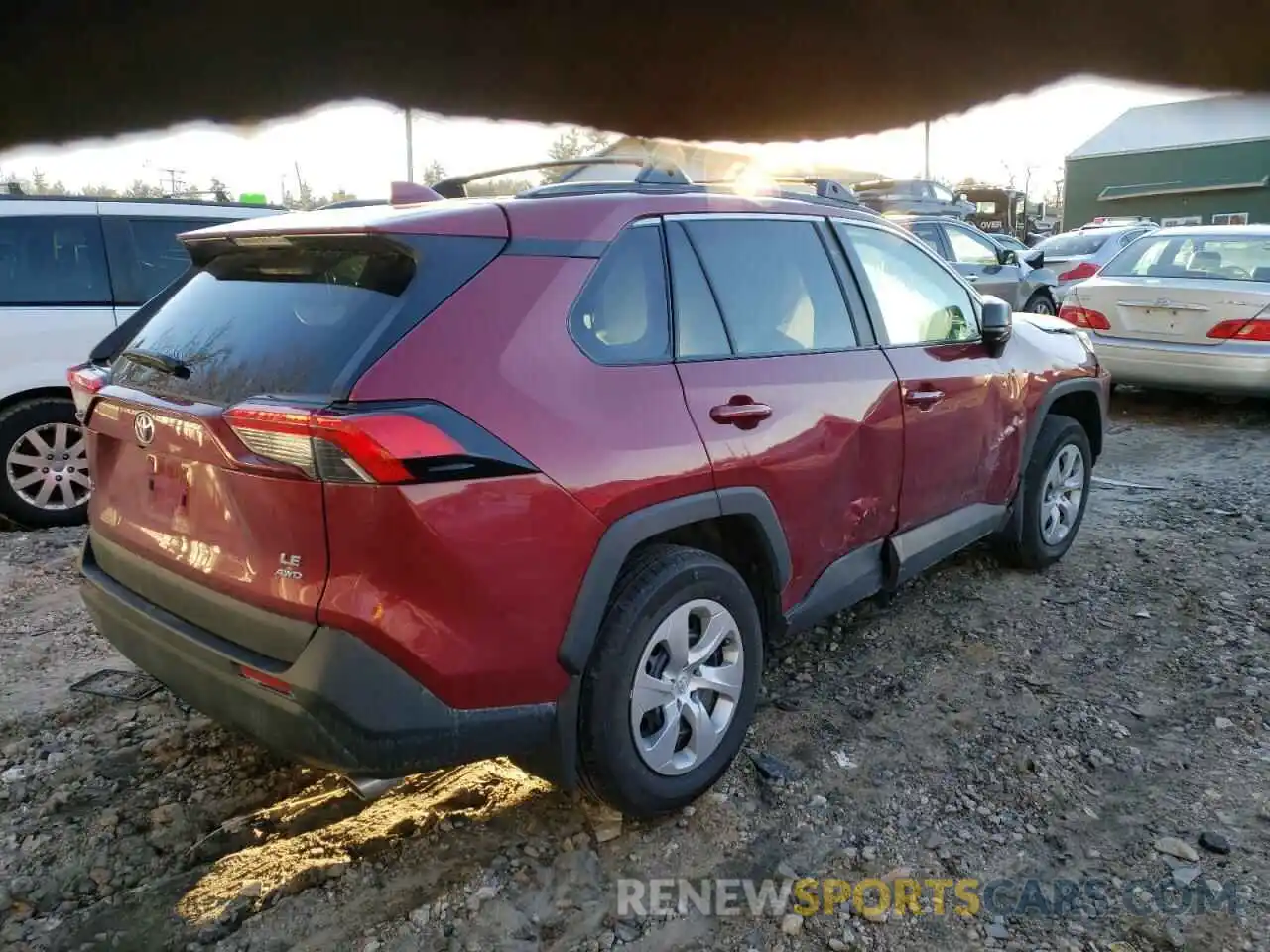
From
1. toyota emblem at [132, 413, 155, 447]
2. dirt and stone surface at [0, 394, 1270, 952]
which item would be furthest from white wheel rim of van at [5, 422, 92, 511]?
toyota emblem at [132, 413, 155, 447]

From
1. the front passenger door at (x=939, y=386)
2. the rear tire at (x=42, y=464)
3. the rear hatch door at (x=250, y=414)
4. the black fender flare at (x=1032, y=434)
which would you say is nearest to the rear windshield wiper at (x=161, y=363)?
the rear hatch door at (x=250, y=414)

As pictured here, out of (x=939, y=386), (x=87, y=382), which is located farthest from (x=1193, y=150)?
(x=87, y=382)

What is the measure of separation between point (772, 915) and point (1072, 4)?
1977 mm

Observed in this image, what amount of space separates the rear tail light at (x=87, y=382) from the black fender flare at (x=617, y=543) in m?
1.38

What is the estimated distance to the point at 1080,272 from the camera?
1185 centimetres

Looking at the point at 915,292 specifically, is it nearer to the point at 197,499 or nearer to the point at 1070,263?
the point at 197,499

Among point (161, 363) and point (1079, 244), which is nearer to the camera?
point (161, 363)

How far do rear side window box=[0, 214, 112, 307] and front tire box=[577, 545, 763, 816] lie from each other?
4.20 metres

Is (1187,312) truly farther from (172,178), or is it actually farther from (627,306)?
(172,178)

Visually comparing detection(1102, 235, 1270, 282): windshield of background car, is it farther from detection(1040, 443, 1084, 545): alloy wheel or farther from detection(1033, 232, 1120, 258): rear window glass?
detection(1033, 232, 1120, 258): rear window glass

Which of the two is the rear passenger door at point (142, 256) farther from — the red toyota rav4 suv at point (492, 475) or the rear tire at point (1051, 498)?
the rear tire at point (1051, 498)

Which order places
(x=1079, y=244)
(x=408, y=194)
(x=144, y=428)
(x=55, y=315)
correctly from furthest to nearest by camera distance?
(x=1079, y=244), (x=55, y=315), (x=144, y=428), (x=408, y=194)

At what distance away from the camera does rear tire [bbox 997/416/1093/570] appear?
14.1 feet

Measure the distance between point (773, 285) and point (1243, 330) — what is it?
5.54 m
